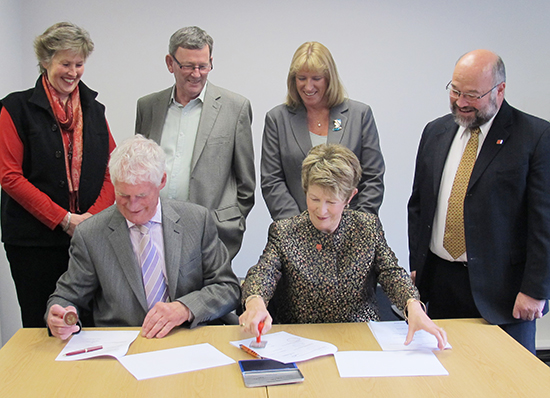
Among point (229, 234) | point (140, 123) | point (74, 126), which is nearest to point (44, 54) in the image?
point (74, 126)

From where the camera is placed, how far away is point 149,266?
2127 millimetres

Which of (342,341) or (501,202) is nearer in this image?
(342,341)

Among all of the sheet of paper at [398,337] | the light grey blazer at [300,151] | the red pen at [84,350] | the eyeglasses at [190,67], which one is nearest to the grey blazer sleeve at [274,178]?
the light grey blazer at [300,151]

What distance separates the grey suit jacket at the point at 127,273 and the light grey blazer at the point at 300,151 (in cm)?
59

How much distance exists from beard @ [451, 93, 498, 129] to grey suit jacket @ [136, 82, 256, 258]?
104 centimetres

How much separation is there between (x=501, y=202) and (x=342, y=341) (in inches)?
38.4

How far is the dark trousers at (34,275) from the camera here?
8.38 ft

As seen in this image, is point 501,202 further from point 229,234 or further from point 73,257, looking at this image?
point 73,257

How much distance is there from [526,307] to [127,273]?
1.67 metres

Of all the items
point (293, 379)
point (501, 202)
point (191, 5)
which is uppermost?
point (191, 5)

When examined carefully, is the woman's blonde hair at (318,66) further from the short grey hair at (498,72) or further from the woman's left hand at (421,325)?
the woman's left hand at (421,325)

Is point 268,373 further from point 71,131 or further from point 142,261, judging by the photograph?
point 71,131

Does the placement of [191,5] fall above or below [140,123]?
above

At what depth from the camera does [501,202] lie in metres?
2.29
